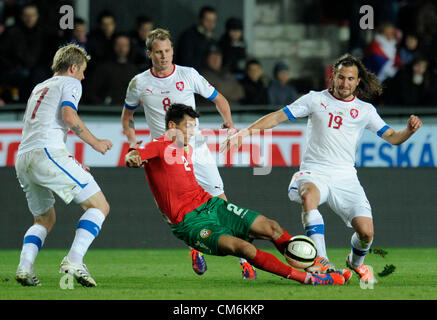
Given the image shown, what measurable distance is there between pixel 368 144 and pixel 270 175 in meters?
1.41

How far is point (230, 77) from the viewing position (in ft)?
40.5

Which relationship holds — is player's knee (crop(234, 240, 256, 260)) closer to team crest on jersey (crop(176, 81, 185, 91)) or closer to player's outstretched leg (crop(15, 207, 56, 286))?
player's outstretched leg (crop(15, 207, 56, 286))

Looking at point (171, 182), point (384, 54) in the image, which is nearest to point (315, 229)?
point (171, 182)

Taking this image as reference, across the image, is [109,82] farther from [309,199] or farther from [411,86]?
[309,199]

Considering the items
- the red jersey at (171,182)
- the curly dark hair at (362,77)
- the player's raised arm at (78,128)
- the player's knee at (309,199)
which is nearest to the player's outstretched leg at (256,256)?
the red jersey at (171,182)

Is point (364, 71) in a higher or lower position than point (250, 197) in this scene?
higher

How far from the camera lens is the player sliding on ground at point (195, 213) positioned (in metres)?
6.48

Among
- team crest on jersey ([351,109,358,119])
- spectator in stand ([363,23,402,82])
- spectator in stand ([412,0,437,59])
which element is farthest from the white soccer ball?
spectator in stand ([412,0,437,59])

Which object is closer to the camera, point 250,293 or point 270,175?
point 250,293

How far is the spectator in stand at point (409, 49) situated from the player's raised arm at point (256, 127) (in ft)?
21.5

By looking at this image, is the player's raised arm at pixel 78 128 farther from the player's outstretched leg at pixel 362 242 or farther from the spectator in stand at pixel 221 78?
→ the spectator in stand at pixel 221 78

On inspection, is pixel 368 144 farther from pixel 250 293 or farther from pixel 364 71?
pixel 250 293

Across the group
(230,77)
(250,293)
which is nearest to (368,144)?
(230,77)

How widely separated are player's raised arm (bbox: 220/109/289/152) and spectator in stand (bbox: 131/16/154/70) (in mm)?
5155
